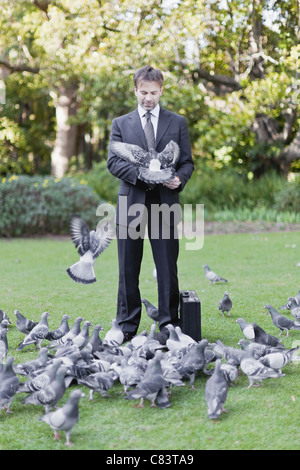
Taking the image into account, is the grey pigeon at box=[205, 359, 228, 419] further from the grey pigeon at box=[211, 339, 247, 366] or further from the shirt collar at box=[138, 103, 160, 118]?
the shirt collar at box=[138, 103, 160, 118]

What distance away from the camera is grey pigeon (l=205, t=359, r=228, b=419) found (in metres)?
3.70

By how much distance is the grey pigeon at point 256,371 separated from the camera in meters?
4.20

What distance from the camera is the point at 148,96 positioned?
4.95 metres

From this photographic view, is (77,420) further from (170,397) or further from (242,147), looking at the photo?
(242,147)

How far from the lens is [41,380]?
→ 3879 mm

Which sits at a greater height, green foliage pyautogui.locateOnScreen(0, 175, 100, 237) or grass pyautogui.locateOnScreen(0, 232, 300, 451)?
green foliage pyautogui.locateOnScreen(0, 175, 100, 237)

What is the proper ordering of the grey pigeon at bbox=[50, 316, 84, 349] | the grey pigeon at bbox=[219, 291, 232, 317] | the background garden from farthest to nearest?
the background garden → the grey pigeon at bbox=[219, 291, 232, 317] → the grey pigeon at bbox=[50, 316, 84, 349]

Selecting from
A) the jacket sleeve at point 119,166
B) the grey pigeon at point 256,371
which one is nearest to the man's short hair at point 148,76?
the jacket sleeve at point 119,166

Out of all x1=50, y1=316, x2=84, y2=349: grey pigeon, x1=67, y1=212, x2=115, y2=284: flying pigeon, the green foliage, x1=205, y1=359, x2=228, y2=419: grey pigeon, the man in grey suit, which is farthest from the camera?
the green foliage

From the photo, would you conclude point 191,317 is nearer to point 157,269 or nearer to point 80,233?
A: point 157,269

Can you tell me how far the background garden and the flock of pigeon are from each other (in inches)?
7.2

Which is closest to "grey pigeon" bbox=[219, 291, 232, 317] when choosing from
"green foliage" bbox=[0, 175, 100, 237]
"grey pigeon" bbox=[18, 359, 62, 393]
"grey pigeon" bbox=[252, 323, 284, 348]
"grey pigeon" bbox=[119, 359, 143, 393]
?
"grey pigeon" bbox=[252, 323, 284, 348]

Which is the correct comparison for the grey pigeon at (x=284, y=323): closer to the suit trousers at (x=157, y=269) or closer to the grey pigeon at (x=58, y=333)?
the suit trousers at (x=157, y=269)

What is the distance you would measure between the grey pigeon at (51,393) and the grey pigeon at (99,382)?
0.28 m
